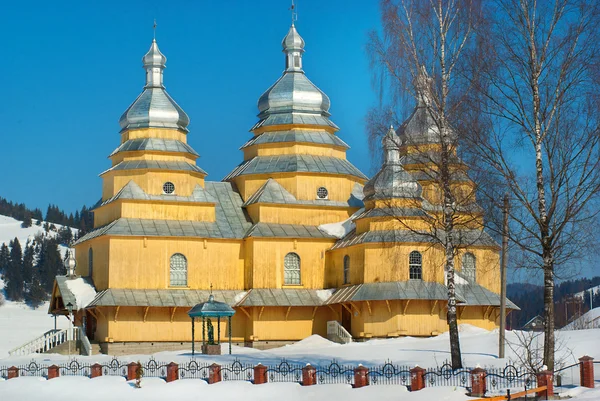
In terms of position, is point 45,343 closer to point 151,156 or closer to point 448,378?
point 151,156

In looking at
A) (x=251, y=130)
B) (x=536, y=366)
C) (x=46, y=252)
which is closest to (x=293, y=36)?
(x=251, y=130)

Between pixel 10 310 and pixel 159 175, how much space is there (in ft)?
178

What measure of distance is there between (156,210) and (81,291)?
4834 mm

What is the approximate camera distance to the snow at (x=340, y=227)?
4619 cm

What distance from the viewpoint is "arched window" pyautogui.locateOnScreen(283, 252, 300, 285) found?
45594 millimetres

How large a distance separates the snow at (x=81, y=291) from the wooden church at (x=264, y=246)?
24cm

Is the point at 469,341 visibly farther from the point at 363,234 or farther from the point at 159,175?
the point at 159,175

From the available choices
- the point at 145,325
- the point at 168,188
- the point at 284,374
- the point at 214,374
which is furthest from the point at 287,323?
the point at 284,374

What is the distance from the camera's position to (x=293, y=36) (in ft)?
167

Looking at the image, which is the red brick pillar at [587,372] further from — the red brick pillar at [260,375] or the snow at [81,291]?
the snow at [81,291]

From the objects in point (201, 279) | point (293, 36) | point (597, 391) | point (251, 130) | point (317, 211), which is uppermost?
point (293, 36)

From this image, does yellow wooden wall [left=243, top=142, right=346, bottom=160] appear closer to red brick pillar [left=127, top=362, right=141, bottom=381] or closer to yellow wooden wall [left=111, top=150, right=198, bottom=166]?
yellow wooden wall [left=111, top=150, right=198, bottom=166]

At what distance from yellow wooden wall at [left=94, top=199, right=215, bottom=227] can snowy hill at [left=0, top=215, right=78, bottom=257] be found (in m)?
76.7

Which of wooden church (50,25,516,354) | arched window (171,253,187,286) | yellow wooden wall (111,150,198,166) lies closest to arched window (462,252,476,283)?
wooden church (50,25,516,354)
